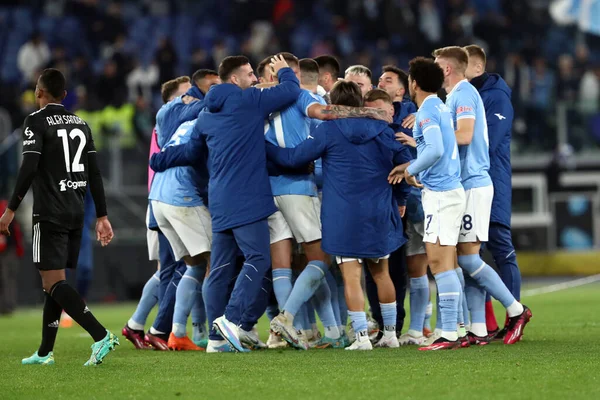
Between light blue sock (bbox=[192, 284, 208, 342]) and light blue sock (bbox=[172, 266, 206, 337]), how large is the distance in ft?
1.28

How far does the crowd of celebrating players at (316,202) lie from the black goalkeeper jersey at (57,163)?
1 cm

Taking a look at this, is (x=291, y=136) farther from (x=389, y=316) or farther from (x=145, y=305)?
(x=145, y=305)

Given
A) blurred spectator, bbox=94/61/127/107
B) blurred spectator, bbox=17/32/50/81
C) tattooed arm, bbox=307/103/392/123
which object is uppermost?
blurred spectator, bbox=17/32/50/81

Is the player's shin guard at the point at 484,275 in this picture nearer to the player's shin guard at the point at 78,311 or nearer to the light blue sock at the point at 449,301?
the light blue sock at the point at 449,301

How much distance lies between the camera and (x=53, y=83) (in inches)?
320

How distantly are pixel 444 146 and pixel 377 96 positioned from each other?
2.62ft

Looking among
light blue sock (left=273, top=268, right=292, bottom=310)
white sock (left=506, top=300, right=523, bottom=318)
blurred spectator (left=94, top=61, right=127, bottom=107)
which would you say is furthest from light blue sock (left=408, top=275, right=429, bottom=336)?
blurred spectator (left=94, top=61, right=127, bottom=107)

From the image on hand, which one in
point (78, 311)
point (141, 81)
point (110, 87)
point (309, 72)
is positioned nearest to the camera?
point (78, 311)

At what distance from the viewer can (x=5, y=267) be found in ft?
56.2

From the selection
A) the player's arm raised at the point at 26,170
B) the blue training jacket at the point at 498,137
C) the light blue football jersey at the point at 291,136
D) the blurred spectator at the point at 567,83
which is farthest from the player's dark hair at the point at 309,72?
the blurred spectator at the point at 567,83

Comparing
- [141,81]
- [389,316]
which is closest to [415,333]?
[389,316]

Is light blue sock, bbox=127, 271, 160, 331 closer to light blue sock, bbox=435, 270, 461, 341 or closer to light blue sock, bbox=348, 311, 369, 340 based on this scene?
light blue sock, bbox=348, 311, 369, 340

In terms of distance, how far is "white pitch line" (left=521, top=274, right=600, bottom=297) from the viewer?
1765cm

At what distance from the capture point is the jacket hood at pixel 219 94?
8672mm
